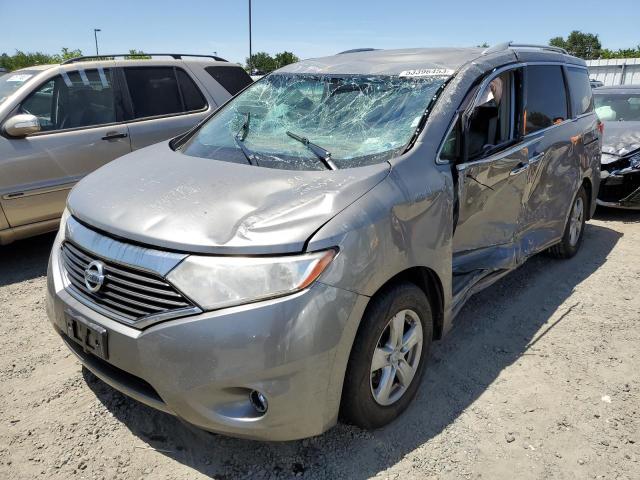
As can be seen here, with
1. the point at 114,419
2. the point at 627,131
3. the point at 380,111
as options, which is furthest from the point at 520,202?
the point at 627,131

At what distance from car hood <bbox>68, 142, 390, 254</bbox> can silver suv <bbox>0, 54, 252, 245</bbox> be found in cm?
200

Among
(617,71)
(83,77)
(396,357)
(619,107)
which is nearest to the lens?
(396,357)

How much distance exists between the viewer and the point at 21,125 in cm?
437

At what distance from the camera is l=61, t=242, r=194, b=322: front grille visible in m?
2.07

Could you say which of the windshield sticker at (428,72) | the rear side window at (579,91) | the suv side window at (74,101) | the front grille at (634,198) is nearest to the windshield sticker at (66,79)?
the suv side window at (74,101)

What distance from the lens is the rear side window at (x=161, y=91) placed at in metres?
5.37

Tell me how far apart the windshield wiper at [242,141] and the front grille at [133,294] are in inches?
37.7

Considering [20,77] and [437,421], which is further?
[20,77]

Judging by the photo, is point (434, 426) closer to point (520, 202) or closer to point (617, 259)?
point (520, 202)

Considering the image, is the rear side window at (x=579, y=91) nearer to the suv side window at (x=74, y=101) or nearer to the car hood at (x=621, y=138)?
the car hood at (x=621, y=138)

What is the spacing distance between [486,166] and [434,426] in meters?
1.56

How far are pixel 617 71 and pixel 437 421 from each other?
30900 millimetres

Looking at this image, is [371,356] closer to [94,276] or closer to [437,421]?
[437,421]

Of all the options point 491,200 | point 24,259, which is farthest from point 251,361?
point 24,259
